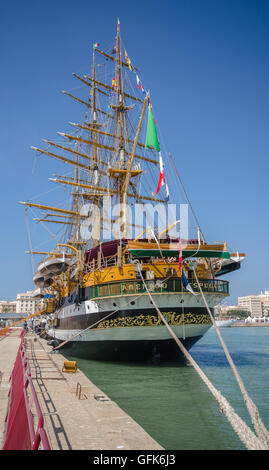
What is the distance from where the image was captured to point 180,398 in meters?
13.9

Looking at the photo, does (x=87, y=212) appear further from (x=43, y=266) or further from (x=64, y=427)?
(x=64, y=427)

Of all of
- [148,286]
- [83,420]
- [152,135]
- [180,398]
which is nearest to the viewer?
[83,420]

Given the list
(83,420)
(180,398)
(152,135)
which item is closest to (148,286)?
(180,398)

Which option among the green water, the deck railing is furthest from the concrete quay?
the deck railing

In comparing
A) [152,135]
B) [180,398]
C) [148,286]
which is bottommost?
[180,398]

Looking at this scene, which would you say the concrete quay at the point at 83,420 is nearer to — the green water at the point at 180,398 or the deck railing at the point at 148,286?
the green water at the point at 180,398

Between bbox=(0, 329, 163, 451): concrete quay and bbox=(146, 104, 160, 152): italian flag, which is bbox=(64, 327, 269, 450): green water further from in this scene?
bbox=(146, 104, 160, 152): italian flag

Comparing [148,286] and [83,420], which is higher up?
[148,286]

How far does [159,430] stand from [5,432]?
425cm

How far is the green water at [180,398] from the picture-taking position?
933 cm

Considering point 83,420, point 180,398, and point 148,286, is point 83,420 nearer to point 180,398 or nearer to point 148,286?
point 180,398

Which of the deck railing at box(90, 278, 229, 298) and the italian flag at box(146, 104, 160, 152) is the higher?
the italian flag at box(146, 104, 160, 152)

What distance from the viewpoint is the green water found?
933 centimetres

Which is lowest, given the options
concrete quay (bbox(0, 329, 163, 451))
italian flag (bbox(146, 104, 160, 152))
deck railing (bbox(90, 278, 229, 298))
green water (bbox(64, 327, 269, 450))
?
green water (bbox(64, 327, 269, 450))
